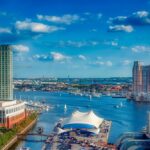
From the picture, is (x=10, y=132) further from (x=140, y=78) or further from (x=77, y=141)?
(x=140, y=78)

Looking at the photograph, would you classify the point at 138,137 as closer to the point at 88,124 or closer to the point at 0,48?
the point at 88,124

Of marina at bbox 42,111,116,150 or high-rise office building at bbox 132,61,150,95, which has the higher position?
high-rise office building at bbox 132,61,150,95

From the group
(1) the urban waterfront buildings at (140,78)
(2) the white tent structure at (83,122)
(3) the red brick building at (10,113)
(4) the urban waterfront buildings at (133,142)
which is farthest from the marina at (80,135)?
(1) the urban waterfront buildings at (140,78)

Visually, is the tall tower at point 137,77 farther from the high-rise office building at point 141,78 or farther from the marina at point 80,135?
the marina at point 80,135

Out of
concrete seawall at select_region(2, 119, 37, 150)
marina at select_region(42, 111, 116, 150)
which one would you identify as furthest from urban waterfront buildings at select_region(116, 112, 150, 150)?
concrete seawall at select_region(2, 119, 37, 150)

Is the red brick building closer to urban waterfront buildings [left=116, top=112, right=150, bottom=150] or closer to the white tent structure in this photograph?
the white tent structure

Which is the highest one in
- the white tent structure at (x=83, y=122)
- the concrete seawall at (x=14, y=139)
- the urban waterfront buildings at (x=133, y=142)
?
the white tent structure at (x=83, y=122)

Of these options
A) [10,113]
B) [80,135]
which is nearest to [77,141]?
[80,135]
